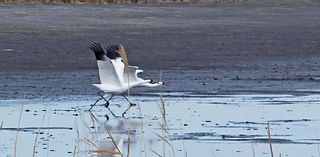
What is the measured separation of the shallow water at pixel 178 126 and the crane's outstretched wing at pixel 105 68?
38 cm

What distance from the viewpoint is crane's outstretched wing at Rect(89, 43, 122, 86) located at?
15930 millimetres

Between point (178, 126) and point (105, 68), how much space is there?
2576mm

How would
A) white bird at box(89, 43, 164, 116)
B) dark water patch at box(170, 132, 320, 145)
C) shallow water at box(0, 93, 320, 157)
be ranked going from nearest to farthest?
shallow water at box(0, 93, 320, 157), dark water patch at box(170, 132, 320, 145), white bird at box(89, 43, 164, 116)

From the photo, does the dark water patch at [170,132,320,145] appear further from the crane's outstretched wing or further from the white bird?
the crane's outstretched wing

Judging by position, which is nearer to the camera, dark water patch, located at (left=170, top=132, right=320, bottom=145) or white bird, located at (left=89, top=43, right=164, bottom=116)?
dark water patch, located at (left=170, top=132, right=320, bottom=145)

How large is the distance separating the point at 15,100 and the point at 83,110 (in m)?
1.36

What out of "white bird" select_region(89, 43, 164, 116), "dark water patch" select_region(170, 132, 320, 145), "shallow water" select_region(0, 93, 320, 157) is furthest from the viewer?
"white bird" select_region(89, 43, 164, 116)

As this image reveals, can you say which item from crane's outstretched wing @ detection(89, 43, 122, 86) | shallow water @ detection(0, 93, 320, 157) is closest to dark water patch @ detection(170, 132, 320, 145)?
shallow water @ detection(0, 93, 320, 157)

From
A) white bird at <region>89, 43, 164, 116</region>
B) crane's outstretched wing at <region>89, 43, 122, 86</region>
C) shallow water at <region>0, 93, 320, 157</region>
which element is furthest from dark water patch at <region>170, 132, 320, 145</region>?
crane's outstretched wing at <region>89, 43, 122, 86</region>

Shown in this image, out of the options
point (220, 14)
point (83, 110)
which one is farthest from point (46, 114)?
point (220, 14)

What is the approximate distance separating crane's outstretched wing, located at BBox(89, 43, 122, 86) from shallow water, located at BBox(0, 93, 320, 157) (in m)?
0.38

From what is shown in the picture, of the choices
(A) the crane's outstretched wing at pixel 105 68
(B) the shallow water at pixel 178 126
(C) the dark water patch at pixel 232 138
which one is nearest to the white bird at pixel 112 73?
(A) the crane's outstretched wing at pixel 105 68

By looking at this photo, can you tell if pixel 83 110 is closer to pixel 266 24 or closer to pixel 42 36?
pixel 42 36

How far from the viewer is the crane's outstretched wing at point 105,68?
15930 mm
